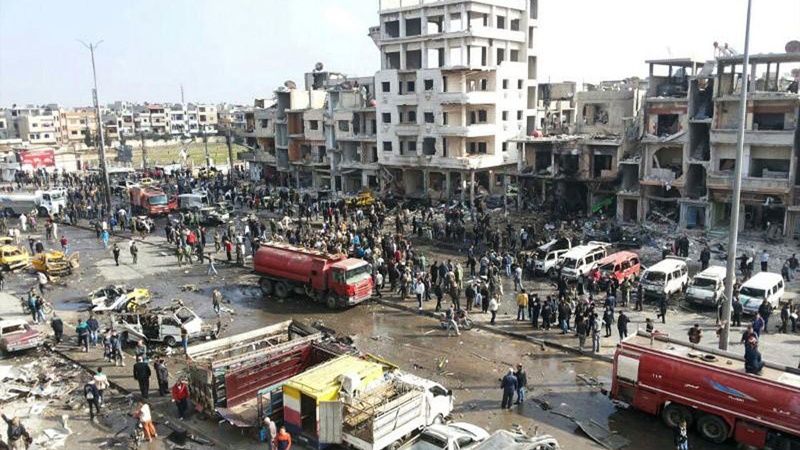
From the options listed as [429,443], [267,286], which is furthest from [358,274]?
[429,443]

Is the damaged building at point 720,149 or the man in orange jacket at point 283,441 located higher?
the damaged building at point 720,149

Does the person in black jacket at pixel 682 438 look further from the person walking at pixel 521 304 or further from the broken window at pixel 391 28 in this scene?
the broken window at pixel 391 28

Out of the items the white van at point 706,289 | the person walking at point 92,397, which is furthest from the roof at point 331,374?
the white van at point 706,289

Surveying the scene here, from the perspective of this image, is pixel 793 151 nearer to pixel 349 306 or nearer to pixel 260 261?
pixel 349 306

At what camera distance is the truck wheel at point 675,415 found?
16.2 metres

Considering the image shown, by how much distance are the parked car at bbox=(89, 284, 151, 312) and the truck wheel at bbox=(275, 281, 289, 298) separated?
18.1 feet

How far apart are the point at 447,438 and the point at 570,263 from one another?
57.0 ft

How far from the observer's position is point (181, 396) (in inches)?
693

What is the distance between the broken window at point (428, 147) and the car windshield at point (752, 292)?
1210 inches

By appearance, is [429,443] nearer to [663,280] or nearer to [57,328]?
[57,328]

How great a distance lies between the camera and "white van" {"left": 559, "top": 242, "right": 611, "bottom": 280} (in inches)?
1167

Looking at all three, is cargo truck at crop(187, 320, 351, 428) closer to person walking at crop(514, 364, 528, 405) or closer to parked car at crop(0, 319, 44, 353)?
person walking at crop(514, 364, 528, 405)

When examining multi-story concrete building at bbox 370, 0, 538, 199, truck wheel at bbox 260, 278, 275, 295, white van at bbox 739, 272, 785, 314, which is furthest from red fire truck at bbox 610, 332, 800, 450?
multi-story concrete building at bbox 370, 0, 538, 199

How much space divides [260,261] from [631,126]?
2799 centimetres
